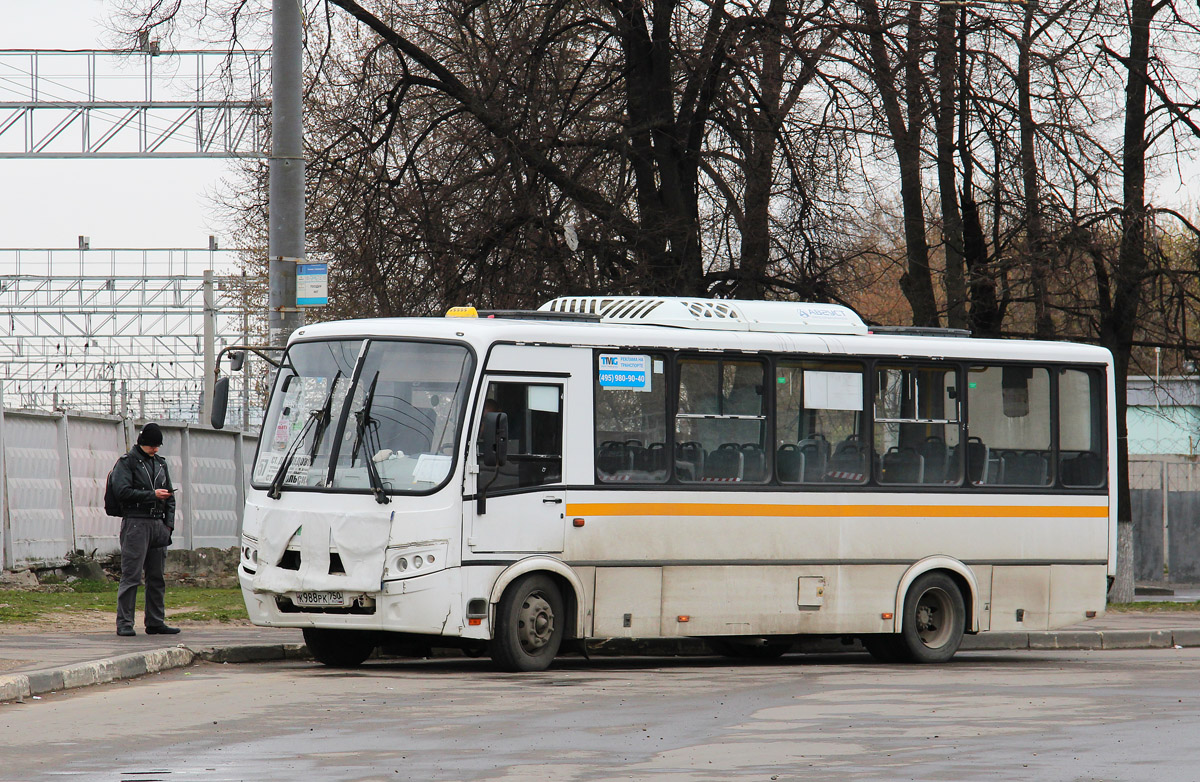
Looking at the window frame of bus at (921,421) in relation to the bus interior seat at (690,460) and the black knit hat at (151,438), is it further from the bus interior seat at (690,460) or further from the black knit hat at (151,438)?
the black knit hat at (151,438)

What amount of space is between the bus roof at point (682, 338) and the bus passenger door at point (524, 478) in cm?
39

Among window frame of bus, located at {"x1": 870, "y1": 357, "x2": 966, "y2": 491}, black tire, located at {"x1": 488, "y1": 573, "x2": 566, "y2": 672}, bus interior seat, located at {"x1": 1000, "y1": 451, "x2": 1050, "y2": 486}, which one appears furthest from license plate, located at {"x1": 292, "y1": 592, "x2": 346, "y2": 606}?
bus interior seat, located at {"x1": 1000, "y1": 451, "x2": 1050, "y2": 486}

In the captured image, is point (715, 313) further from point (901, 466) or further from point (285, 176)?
point (285, 176)

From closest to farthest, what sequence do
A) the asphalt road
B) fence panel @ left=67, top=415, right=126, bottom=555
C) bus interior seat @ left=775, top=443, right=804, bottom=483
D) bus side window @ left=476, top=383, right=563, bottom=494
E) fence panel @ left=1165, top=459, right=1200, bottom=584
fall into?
the asphalt road → bus side window @ left=476, top=383, right=563, bottom=494 → bus interior seat @ left=775, top=443, right=804, bottom=483 → fence panel @ left=67, top=415, right=126, bottom=555 → fence panel @ left=1165, top=459, right=1200, bottom=584

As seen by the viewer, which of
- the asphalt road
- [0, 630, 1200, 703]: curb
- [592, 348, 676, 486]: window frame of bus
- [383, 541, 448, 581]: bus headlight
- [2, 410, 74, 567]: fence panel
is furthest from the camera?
[2, 410, 74, 567]: fence panel

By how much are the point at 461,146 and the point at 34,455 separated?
6538mm

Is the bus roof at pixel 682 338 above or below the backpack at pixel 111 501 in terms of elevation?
above

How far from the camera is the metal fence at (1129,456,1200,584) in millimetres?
30844

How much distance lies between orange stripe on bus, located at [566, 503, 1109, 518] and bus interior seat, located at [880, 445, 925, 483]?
Result: 26cm

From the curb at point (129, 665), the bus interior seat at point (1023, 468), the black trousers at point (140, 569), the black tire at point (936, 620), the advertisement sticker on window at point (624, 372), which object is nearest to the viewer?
the curb at point (129, 665)

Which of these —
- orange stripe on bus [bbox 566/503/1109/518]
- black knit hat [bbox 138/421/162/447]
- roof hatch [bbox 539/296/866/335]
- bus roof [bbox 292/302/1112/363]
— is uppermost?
roof hatch [bbox 539/296/866/335]

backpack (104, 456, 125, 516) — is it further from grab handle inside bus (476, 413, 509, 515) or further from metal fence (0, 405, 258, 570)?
metal fence (0, 405, 258, 570)

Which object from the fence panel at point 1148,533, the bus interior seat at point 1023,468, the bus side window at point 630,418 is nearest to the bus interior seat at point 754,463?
the bus side window at point 630,418

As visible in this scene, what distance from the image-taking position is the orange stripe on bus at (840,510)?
1338 centimetres
